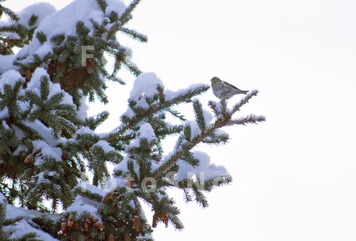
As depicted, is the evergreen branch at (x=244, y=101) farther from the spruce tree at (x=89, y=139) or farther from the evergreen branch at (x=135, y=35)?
the evergreen branch at (x=135, y=35)

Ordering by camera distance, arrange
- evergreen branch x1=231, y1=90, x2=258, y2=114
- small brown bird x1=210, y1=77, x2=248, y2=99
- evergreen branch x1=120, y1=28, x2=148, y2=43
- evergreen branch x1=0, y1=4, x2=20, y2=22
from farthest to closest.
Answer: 1. evergreen branch x1=0, y1=4, x2=20, y2=22
2. evergreen branch x1=120, y1=28, x2=148, y2=43
3. small brown bird x1=210, y1=77, x2=248, y2=99
4. evergreen branch x1=231, y1=90, x2=258, y2=114

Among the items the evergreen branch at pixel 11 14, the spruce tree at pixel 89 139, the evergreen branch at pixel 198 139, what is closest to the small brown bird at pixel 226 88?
the spruce tree at pixel 89 139

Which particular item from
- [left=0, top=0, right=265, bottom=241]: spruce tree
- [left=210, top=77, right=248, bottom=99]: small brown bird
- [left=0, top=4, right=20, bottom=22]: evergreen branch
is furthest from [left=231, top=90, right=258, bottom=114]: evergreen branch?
[left=0, top=4, right=20, bottom=22]: evergreen branch

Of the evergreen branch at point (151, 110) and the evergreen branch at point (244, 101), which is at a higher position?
the evergreen branch at point (151, 110)

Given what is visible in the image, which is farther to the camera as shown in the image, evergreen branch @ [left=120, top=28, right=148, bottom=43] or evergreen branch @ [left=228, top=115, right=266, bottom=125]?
evergreen branch @ [left=120, top=28, right=148, bottom=43]

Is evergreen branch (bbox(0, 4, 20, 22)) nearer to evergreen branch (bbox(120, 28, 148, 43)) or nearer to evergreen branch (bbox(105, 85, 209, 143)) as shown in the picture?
evergreen branch (bbox(120, 28, 148, 43))

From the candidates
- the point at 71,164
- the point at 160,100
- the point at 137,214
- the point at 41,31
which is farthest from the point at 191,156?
the point at 41,31

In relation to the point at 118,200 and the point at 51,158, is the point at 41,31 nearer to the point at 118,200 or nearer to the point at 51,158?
the point at 51,158

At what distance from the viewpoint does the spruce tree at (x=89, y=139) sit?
9.48 ft

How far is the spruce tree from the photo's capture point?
2.89 metres

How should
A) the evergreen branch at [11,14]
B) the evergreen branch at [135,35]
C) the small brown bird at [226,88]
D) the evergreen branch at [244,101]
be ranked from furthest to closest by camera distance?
the evergreen branch at [11,14]
the evergreen branch at [135,35]
the small brown bird at [226,88]
the evergreen branch at [244,101]

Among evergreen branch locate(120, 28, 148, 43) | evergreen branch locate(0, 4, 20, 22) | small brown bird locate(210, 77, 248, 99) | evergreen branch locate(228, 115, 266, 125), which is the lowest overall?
evergreen branch locate(228, 115, 266, 125)

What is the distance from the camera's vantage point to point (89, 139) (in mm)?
3516

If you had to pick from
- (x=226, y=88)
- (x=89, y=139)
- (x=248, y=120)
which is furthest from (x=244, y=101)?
(x=89, y=139)
